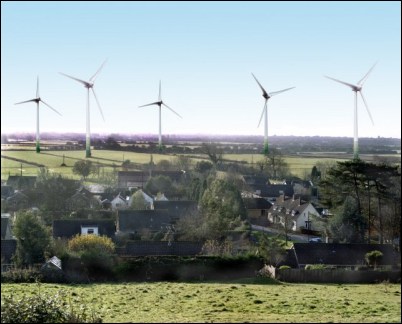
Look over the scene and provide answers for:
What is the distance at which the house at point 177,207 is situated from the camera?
18719 millimetres

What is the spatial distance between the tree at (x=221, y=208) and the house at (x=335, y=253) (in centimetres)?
267

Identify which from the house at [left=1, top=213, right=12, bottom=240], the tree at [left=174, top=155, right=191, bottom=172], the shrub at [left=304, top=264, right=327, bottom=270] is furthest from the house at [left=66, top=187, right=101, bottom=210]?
the shrub at [left=304, top=264, right=327, bottom=270]

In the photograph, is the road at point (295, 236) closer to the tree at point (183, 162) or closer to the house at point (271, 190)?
the house at point (271, 190)

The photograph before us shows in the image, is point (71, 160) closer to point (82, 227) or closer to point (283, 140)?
point (82, 227)

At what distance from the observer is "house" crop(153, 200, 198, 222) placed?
1872 cm

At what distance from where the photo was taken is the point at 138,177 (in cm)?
2466

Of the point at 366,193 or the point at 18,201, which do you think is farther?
the point at 18,201

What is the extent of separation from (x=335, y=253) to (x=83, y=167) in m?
10.2

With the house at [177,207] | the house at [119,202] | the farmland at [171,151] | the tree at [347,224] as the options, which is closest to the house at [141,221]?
the house at [177,207]

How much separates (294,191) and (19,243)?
39.4 ft

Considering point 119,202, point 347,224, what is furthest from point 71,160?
point 347,224

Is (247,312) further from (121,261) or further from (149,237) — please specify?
(149,237)

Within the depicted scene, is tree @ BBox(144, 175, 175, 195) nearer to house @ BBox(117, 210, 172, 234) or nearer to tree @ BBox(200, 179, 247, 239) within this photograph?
tree @ BBox(200, 179, 247, 239)

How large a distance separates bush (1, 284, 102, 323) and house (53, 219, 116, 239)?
9483 mm
